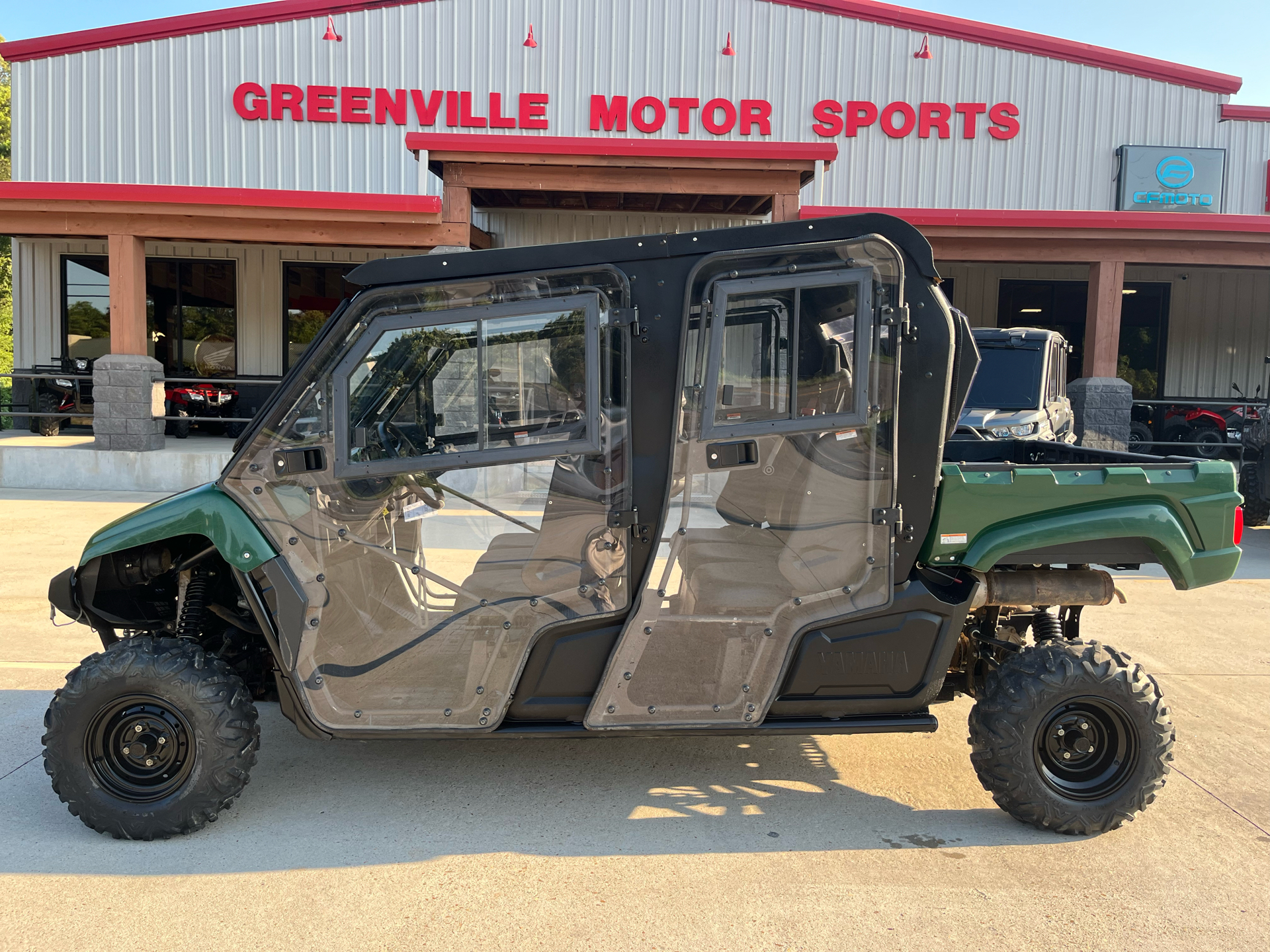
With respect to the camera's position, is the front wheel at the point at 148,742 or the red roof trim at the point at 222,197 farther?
the red roof trim at the point at 222,197

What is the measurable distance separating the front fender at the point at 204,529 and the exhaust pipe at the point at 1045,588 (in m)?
2.73

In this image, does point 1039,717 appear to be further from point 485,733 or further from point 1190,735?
point 485,733

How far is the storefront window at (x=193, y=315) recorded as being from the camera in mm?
18094

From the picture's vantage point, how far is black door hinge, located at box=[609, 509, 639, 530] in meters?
3.30

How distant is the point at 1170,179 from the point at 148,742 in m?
19.2

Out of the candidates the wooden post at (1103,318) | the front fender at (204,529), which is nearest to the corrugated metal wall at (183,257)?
the wooden post at (1103,318)

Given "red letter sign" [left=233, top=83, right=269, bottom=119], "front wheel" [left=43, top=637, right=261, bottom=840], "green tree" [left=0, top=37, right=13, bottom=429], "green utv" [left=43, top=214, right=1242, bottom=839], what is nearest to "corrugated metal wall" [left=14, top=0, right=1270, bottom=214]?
"red letter sign" [left=233, top=83, right=269, bottom=119]

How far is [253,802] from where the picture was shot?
364 cm

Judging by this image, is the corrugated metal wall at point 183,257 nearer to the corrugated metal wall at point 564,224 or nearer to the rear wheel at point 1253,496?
the corrugated metal wall at point 564,224

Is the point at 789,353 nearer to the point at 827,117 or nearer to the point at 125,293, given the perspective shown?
the point at 125,293

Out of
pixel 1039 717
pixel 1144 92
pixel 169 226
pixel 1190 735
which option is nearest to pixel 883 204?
pixel 1144 92

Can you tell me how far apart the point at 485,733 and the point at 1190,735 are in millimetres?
3513

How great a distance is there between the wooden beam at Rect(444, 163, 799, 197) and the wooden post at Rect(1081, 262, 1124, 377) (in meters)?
4.69

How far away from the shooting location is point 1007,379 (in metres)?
9.72
